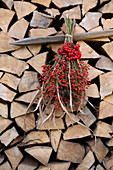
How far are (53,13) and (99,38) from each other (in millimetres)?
405

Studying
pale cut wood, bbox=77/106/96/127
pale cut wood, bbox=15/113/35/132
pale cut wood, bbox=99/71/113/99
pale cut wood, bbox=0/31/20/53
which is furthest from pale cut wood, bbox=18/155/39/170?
pale cut wood, bbox=0/31/20/53

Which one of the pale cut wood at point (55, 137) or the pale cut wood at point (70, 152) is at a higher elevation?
the pale cut wood at point (55, 137)

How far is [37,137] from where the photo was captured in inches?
63.9

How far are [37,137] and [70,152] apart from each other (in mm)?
272

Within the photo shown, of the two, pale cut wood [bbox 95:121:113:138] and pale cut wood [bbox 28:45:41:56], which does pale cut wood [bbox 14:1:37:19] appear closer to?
pale cut wood [bbox 28:45:41:56]

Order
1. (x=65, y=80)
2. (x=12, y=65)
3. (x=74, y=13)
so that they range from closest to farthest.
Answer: (x=65, y=80) → (x=12, y=65) → (x=74, y=13)

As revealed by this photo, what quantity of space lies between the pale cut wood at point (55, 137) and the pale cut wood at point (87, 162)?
25 centimetres

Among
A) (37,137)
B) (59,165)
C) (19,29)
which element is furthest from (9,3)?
(59,165)

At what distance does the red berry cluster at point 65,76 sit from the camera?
152 cm

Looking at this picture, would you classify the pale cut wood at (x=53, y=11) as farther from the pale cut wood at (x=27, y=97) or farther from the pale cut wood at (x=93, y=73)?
the pale cut wood at (x=27, y=97)

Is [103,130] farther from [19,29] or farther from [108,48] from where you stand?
[19,29]

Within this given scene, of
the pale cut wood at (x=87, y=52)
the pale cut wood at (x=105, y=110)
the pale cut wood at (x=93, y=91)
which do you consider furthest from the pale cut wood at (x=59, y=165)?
the pale cut wood at (x=87, y=52)

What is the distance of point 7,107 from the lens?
1611mm

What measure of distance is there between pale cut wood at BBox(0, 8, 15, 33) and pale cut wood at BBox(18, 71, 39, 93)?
0.36 metres
